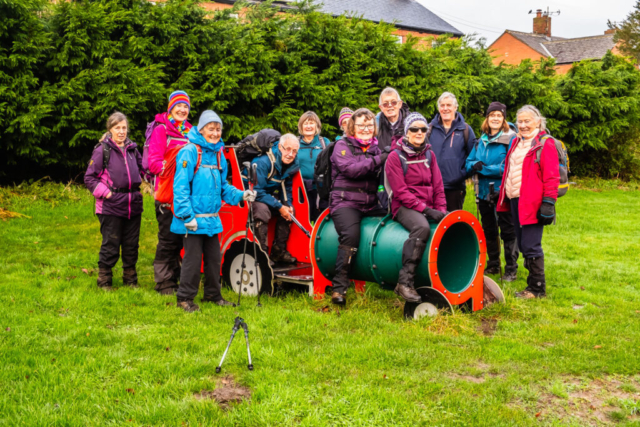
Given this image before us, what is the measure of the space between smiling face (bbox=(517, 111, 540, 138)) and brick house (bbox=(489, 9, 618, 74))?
4253 centimetres

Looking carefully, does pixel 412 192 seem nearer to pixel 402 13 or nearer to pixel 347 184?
pixel 347 184

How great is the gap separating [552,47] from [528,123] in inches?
1840

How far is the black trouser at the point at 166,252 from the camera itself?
6840 mm

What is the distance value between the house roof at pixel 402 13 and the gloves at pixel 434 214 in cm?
2808

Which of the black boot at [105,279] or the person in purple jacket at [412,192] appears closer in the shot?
the person in purple jacket at [412,192]

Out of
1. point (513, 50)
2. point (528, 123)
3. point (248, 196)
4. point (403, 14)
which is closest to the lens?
point (248, 196)

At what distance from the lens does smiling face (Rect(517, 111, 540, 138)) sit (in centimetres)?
660

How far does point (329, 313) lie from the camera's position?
6109mm

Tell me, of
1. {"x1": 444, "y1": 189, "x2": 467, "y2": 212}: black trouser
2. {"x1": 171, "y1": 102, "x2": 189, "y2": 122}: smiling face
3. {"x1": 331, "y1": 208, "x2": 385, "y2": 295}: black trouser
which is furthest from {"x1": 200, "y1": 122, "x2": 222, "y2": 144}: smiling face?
{"x1": 444, "y1": 189, "x2": 467, "y2": 212}: black trouser

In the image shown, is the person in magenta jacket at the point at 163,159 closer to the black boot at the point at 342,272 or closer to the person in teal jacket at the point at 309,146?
the person in teal jacket at the point at 309,146

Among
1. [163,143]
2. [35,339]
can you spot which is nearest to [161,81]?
[163,143]

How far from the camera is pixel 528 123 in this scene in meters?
6.61

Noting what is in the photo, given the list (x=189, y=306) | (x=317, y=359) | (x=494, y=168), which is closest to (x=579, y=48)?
(x=494, y=168)

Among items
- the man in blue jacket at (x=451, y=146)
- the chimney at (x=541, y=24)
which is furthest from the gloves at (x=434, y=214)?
the chimney at (x=541, y=24)
